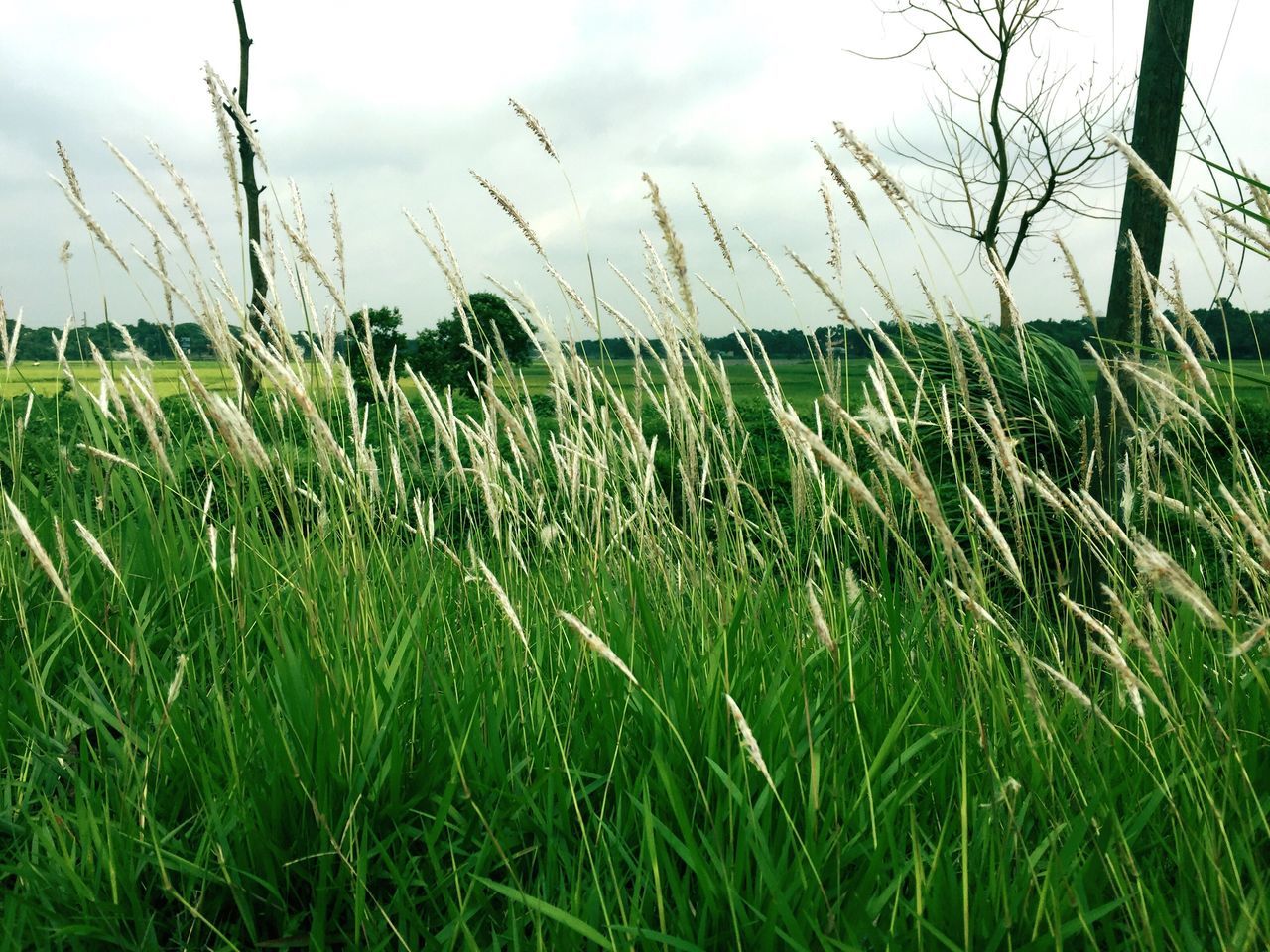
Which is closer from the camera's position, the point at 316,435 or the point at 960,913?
the point at 960,913

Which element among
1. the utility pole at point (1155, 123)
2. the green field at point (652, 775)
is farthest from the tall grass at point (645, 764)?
the utility pole at point (1155, 123)

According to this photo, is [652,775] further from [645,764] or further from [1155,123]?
[1155,123]

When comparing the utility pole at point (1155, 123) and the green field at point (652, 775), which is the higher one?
the utility pole at point (1155, 123)

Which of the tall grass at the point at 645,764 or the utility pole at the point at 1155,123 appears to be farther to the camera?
the utility pole at the point at 1155,123

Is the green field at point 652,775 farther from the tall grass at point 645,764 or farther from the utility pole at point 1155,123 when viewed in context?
the utility pole at point 1155,123

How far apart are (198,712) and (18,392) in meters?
2.88

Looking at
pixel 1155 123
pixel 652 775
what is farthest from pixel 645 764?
pixel 1155 123

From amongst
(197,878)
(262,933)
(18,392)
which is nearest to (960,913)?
(262,933)

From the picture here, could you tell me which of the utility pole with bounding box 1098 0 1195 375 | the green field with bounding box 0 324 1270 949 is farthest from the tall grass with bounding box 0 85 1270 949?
the utility pole with bounding box 1098 0 1195 375

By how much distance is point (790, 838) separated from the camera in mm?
1351

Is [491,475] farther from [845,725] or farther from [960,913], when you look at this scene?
[960,913]

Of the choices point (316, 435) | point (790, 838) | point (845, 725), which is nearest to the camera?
point (790, 838)

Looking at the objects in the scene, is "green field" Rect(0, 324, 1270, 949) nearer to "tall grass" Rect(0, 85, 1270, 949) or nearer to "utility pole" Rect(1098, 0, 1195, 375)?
"tall grass" Rect(0, 85, 1270, 949)

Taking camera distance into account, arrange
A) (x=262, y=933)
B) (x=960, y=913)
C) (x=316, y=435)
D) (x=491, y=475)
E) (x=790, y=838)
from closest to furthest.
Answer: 1. (x=960, y=913)
2. (x=790, y=838)
3. (x=262, y=933)
4. (x=316, y=435)
5. (x=491, y=475)
